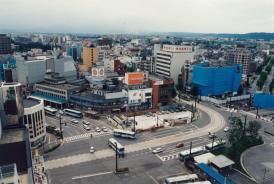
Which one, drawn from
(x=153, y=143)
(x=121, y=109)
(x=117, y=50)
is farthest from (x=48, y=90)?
(x=117, y=50)

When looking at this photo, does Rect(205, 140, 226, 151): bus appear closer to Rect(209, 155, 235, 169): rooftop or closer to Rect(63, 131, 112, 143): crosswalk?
Rect(209, 155, 235, 169): rooftop

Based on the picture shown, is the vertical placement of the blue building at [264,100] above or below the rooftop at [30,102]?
below

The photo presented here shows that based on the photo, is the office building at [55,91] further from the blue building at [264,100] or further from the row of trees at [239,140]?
the blue building at [264,100]

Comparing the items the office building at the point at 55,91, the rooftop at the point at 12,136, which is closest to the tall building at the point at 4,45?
the office building at the point at 55,91

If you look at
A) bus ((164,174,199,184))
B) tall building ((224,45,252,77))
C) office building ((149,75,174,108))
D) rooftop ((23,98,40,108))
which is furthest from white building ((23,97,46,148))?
tall building ((224,45,252,77))

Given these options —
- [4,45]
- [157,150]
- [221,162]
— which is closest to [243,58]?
[157,150]

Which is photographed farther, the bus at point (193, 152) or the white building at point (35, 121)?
the white building at point (35, 121)

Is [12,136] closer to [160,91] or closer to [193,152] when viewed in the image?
[193,152]
